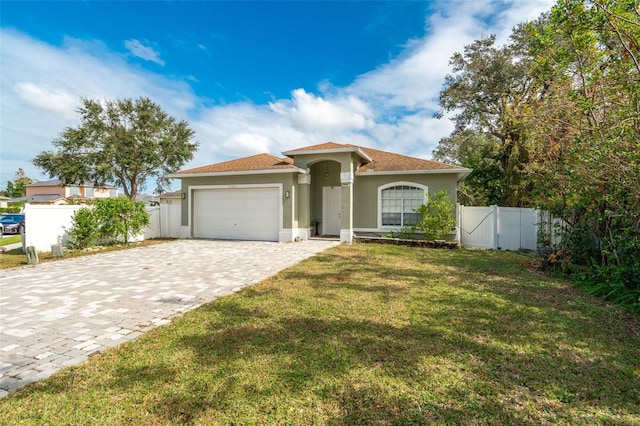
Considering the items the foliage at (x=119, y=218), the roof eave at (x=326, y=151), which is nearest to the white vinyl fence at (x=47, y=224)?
the foliage at (x=119, y=218)

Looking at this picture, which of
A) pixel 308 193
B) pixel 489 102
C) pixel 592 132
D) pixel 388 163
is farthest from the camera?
pixel 489 102

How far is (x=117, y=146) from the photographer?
24.0 meters

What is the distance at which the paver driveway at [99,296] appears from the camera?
3.43 m

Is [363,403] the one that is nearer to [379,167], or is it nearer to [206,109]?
[379,167]

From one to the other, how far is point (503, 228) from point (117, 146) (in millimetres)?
27093

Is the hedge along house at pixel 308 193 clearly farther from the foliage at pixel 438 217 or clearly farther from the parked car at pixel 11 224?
the parked car at pixel 11 224

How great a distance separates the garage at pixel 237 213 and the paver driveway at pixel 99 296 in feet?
11.2

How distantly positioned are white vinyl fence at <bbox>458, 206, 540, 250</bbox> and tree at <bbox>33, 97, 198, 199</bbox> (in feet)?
78.0

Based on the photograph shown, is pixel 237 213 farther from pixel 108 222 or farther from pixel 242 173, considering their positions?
pixel 108 222

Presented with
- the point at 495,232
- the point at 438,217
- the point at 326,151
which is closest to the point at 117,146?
the point at 326,151

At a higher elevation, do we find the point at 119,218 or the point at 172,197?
the point at 172,197

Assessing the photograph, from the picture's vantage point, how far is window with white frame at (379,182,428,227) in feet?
43.7

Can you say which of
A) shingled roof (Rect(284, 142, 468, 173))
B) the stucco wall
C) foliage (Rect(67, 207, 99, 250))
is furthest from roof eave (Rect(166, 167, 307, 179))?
foliage (Rect(67, 207, 99, 250))

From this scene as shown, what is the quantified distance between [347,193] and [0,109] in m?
13.7
